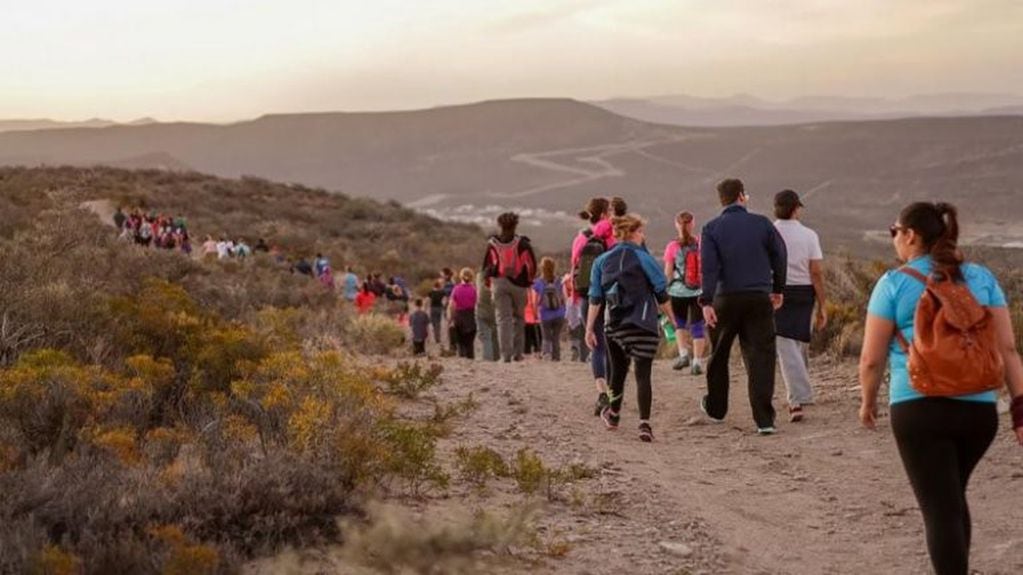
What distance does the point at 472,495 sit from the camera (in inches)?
243

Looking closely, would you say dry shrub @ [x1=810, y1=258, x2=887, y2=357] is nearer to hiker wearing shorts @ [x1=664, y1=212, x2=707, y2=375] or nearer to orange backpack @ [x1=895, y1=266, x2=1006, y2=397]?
hiker wearing shorts @ [x1=664, y1=212, x2=707, y2=375]

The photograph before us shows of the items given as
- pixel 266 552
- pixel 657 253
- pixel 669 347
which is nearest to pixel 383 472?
pixel 266 552

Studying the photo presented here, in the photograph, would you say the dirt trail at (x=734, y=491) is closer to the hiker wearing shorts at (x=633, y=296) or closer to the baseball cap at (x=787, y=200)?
the hiker wearing shorts at (x=633, y=296)

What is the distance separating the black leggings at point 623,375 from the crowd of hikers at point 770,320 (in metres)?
0.01

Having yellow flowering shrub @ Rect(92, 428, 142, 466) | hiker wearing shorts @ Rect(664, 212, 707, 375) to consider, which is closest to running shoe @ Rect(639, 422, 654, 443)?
hiker wearing shorts @ Rect(664, 212, 707, 375)

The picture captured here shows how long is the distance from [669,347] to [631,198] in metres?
74.4

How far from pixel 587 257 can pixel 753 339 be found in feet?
6.53

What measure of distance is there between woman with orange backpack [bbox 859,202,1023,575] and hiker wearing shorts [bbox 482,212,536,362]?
765 centimetres

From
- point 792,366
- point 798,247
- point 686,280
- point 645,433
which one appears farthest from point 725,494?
point 686,280

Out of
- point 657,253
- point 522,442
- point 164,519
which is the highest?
point 164,519

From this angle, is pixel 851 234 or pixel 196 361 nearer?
pixel 196 361

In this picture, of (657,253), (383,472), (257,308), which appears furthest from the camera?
(657,253)

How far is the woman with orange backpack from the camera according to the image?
14.2 feet

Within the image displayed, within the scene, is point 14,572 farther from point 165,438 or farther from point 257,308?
point 257,308
